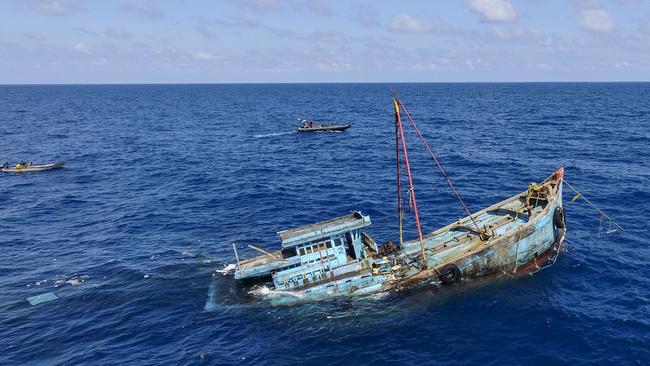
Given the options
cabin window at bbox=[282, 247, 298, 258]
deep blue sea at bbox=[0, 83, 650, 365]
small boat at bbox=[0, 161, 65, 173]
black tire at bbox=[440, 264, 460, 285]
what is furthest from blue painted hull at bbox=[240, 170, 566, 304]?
small boat at bbox=[0, 161, 65, 173]

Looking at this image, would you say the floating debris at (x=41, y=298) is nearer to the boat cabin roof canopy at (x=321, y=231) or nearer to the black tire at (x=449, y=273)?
the boat cabin roof canopy at (x=321, y=231)

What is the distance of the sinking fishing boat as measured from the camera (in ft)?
107

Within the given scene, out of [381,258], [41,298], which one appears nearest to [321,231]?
[381,258]

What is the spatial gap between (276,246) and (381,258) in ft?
37.1

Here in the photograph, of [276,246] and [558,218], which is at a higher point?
[558,218]

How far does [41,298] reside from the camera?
3428 centimetres

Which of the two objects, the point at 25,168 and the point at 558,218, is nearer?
the point at 558,218

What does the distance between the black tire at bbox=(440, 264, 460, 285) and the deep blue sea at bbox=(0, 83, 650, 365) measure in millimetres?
774

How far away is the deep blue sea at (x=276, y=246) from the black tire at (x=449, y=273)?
774 mm

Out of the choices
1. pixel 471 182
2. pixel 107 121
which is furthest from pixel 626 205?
pixel 107 121

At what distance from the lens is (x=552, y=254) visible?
37.9 m

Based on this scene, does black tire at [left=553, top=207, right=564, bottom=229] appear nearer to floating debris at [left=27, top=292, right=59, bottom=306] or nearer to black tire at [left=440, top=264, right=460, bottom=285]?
black tire at [left=440, top=264, right=460, bottom=285]

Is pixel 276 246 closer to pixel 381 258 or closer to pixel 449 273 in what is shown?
pixel 381 258

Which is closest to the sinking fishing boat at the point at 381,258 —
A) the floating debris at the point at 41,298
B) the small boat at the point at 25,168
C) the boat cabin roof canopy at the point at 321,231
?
the boat cabin roof canopy at the point at 321,231
